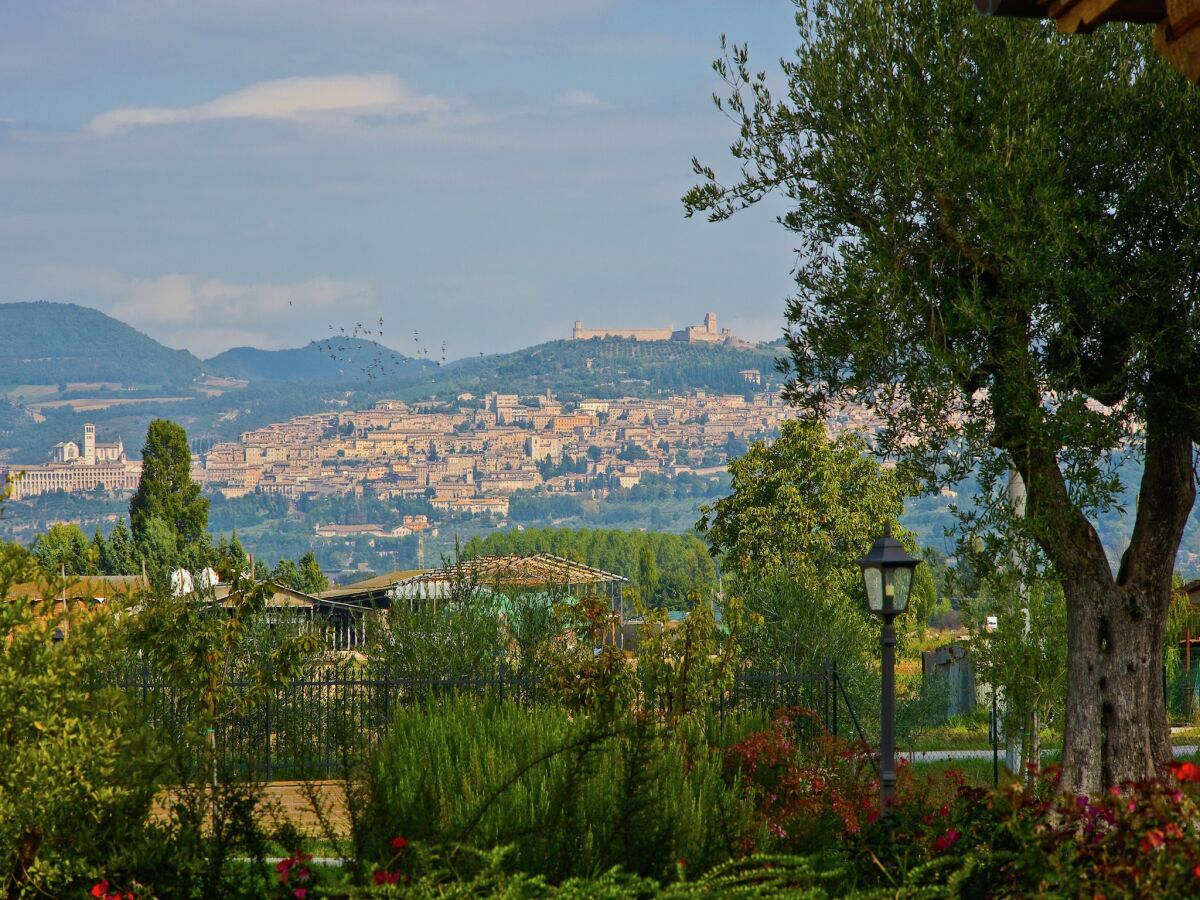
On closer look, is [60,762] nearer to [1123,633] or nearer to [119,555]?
[1123,633]

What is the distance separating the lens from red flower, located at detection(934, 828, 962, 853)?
527cm

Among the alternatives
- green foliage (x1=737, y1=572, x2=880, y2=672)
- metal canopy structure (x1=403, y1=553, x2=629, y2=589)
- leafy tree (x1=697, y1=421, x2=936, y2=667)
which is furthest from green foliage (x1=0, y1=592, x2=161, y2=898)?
leafy tree (x1=697, y1=421, x2=936, y2=667)

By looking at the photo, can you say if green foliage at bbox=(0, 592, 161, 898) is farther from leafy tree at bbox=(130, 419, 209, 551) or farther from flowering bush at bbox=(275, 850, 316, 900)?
leafy tree at bbox=(130, 419, 209, 551)

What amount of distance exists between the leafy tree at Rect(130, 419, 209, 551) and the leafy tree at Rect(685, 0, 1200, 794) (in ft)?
175

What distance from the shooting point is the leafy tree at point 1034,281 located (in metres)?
8.66

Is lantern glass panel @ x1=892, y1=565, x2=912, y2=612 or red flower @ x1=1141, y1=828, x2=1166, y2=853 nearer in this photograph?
red flower @ x1=1141, y1=828, x2=1166, y2=853

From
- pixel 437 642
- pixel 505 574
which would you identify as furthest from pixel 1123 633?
pixel 505 574

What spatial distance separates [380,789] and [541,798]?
718 mm

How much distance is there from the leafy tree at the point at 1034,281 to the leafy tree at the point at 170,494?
53.3 meters

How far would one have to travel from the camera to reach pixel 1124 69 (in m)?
9.02

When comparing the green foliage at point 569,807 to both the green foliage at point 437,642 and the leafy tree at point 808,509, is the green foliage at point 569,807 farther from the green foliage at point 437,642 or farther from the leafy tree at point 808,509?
the leafy tree at point 808,509

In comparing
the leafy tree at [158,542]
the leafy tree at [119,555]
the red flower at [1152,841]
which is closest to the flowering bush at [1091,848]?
the red flower at [1152,841]

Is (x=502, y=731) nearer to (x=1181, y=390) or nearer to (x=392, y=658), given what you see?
(x=1181, y=390)

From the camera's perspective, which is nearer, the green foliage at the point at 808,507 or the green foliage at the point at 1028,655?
the green foliage at the point at 1028,655
